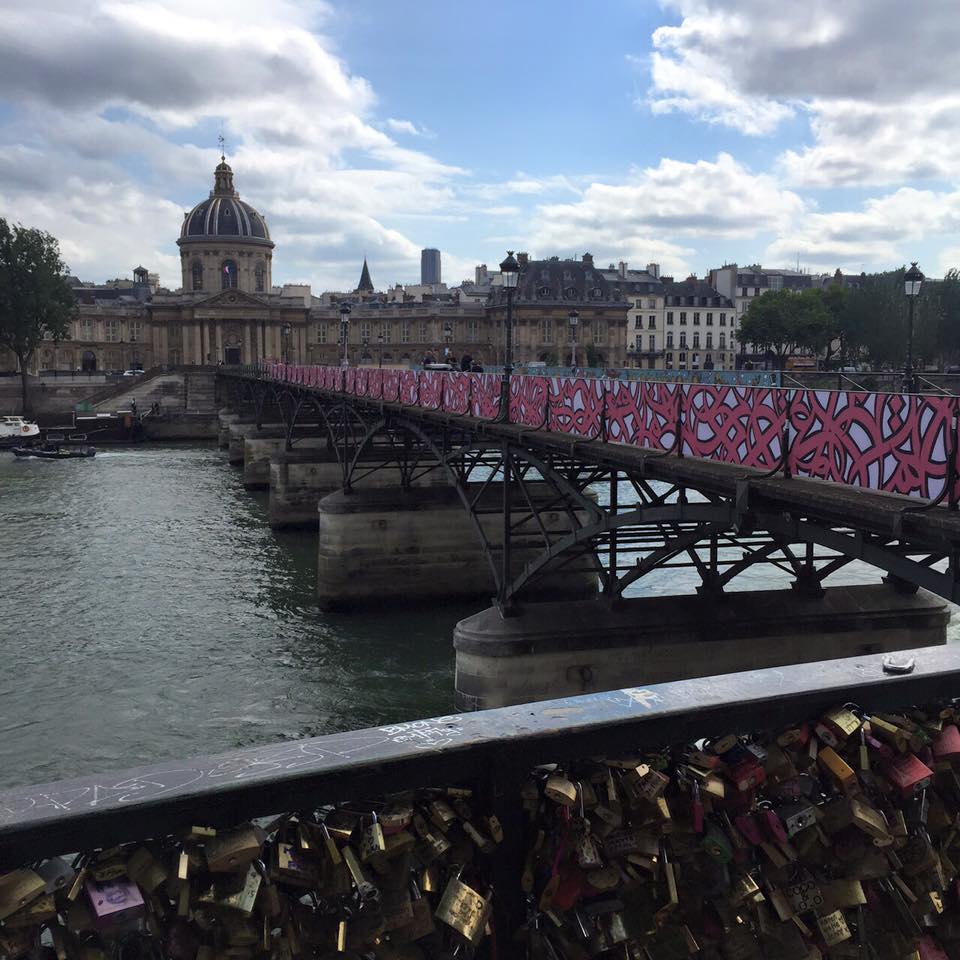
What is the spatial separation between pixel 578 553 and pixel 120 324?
15097cm

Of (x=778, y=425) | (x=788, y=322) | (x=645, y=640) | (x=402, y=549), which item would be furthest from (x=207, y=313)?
(x=778, y=425)

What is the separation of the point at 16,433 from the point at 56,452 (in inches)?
410

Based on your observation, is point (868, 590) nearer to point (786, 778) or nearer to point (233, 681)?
point (233, 681)

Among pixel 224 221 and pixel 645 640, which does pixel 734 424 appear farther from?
pixel 224 221

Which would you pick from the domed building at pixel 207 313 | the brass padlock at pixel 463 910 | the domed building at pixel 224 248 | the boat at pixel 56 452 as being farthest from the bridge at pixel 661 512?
the domed building at pixel 224 248

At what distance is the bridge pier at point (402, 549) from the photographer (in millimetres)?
29641

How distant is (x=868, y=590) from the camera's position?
64.7ft

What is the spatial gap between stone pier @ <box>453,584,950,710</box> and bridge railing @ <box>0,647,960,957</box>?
1438 centimetres

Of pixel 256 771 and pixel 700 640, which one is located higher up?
pixel 256 771

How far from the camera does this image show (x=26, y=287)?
311ft

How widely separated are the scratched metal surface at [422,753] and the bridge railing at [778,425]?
7250 mm

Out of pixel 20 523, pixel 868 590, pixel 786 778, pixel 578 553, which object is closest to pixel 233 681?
pixel 578 553

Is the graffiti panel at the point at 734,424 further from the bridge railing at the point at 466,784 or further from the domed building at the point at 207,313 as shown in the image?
the domed building at the point at 207,313

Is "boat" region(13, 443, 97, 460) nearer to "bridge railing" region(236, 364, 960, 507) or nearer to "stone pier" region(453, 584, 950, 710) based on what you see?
"bridge railing" region(236, 364, 960, 507)
